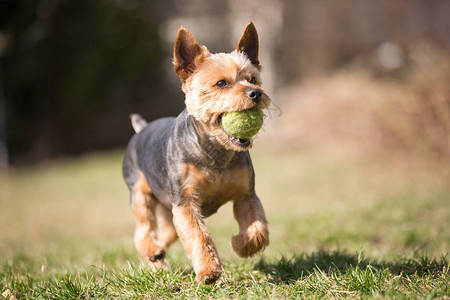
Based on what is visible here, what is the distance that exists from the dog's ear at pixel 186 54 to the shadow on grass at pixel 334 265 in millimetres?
1867

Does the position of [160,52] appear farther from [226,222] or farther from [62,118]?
[226,222]

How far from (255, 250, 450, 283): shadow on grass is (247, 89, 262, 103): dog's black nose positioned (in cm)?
143

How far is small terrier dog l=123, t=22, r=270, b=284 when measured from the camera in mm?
3424

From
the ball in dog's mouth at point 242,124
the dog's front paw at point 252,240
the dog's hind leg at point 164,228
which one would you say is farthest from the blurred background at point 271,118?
the dog's front paw at point 252,240

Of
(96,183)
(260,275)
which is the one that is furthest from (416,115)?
(96,183)

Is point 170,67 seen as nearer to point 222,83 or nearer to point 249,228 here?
point 222,83

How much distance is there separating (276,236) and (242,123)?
3501 mm

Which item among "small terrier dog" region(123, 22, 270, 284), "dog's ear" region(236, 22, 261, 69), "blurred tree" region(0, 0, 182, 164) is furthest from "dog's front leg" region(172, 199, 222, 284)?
"blurred tree" region(0, 0, 182, 164)

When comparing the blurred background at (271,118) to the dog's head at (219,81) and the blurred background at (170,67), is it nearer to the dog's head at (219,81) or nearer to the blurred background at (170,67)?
the blurred background at (170,67)

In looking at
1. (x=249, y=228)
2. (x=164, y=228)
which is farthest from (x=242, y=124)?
(x=164, y=228)

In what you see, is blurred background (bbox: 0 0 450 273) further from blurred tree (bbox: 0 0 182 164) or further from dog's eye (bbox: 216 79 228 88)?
dog's eye (bbox: 216 79 228 88)

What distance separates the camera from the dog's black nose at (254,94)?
338cm

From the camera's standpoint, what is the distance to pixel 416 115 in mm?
9781

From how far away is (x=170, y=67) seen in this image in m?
22.1
